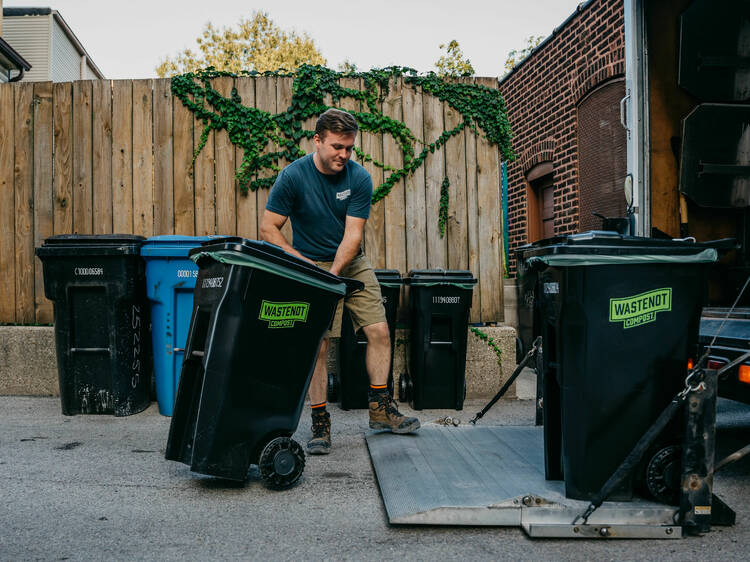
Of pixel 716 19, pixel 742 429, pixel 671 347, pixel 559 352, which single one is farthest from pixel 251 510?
pixel 716 19

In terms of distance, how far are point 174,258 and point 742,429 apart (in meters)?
4.30

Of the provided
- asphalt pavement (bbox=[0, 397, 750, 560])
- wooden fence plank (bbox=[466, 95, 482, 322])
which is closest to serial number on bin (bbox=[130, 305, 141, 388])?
asphalt pavement (bbox=[0, 397, 750, 560])

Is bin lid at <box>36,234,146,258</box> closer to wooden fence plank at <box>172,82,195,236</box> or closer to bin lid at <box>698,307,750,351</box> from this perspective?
wooden fence plank at <box>172,82,195,236</box>

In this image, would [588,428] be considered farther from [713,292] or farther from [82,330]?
[82,330]

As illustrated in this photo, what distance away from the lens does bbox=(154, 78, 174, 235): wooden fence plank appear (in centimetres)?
564

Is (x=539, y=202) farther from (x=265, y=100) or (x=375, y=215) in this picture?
(x=265, y=100)

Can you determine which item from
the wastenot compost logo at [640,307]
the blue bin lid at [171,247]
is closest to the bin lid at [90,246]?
the blue bin lid at [171,247]

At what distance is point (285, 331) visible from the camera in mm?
2908

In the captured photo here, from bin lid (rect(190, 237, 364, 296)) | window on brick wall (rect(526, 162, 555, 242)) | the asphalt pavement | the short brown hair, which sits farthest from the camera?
window on brick wall (rect(526, 162, 555, 242))

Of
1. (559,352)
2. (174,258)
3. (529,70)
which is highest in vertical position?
(529,70)

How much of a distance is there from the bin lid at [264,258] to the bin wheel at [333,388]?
7.22ft

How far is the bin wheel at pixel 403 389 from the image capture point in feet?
17.1

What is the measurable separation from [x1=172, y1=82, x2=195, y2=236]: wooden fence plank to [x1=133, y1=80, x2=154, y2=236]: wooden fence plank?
23cm

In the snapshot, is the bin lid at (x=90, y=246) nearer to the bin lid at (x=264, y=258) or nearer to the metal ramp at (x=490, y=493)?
the bin lid at (x=264, y=258)
